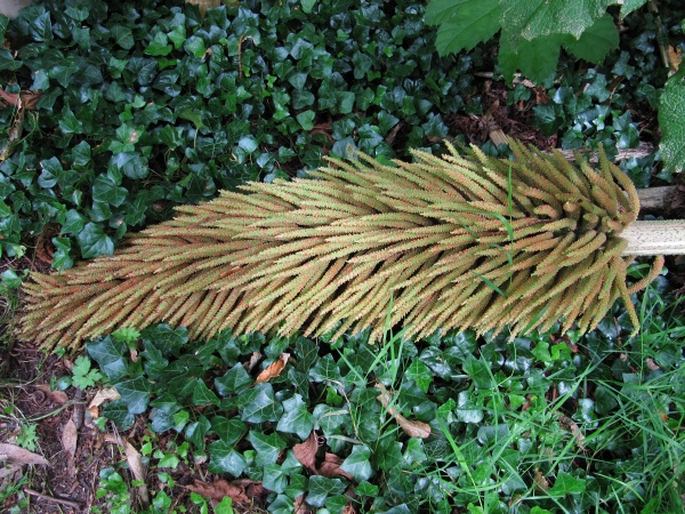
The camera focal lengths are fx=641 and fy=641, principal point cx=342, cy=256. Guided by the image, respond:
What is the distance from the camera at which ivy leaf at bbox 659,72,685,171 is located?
154cm

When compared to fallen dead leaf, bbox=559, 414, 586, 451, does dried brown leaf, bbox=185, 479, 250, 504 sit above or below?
below

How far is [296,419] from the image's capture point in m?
1.79

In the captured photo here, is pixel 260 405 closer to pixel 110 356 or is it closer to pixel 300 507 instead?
pixel 300 507

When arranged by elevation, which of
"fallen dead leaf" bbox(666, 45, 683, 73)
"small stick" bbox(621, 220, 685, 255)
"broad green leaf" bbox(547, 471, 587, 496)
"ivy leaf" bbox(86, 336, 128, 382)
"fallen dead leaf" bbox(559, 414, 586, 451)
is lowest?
"broad green leaf" bbox(547, 471, 587, 496)

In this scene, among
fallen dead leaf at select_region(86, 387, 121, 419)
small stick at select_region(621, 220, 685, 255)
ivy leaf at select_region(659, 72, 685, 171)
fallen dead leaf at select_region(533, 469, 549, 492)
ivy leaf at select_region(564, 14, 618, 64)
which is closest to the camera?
ivy leaf at select_region(659, 72, 685, 171)

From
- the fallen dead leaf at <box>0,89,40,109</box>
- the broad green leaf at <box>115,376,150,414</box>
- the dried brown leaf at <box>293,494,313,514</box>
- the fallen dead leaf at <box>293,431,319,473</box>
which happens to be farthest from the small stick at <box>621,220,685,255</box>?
the fallen dead leaf at <box>0,89,40,109</box>

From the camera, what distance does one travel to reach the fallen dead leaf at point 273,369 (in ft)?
6.18

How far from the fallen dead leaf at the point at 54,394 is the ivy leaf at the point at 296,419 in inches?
25.8

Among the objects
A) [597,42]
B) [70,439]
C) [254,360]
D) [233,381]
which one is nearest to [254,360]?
[254,360]

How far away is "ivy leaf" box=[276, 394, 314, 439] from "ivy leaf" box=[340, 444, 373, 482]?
0.45ft

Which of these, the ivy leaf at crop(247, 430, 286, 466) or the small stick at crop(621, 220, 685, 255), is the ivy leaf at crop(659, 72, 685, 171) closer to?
the small stick at crop(621, 220, 685, 255)

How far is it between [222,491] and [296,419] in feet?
0.93

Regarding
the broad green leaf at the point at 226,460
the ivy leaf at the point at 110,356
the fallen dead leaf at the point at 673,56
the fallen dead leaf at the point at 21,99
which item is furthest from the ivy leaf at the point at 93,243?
the fallen dead leaf at the point at 673,56

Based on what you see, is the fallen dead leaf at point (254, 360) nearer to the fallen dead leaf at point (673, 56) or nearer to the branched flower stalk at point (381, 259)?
the branched flower stalk at point (381, 259)
